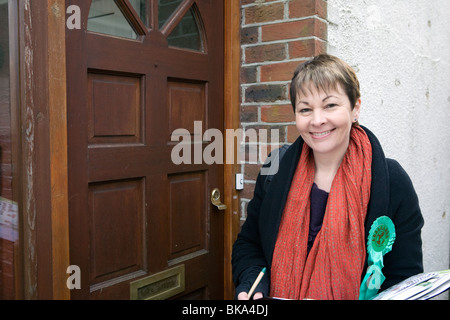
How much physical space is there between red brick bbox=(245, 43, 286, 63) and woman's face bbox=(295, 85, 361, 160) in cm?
71

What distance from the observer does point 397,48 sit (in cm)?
304

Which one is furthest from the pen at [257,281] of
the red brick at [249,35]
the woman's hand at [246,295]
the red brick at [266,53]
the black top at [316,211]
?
the red brick at [249,35]

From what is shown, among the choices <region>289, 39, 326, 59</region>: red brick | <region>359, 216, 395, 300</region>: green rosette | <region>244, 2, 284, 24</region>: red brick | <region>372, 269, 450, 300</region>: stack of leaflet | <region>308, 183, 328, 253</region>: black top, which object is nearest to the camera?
<region>372, 269, 450, 300</region>: stack of leaflet

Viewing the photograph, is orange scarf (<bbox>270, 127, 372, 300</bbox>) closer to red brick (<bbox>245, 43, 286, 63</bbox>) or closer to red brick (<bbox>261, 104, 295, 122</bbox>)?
red brick (<bbox>261, 104, 295, 122</bbox>)

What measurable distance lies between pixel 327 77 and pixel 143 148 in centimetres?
90

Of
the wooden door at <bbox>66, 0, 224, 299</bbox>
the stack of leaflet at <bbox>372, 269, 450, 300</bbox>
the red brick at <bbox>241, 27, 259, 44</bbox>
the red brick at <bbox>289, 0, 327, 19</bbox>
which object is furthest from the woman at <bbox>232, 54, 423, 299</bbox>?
the red brick at <bbox>241, 27, 259, 44</bbox>

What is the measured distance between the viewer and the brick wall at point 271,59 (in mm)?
2184

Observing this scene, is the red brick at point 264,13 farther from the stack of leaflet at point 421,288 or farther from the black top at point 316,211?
the stack of leaflet at point 421,288

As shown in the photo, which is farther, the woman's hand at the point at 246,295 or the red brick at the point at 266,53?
the red brick at the point at 266,53

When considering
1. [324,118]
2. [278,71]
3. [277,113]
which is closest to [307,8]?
[278,71]

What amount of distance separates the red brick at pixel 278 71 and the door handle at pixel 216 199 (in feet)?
2.22

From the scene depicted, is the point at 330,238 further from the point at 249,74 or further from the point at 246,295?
the point at 249,74

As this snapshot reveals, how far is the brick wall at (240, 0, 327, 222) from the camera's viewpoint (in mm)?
2184

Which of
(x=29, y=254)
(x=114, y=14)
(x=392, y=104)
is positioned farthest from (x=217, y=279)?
(x=392, y=104)
